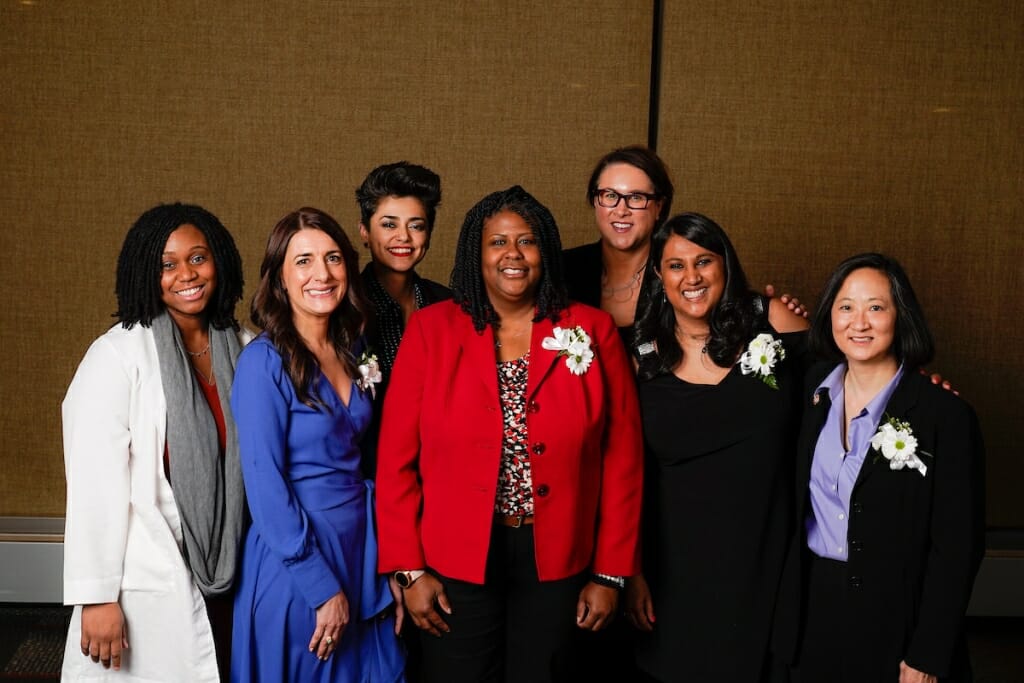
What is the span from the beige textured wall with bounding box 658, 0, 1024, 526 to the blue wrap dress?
2503mm

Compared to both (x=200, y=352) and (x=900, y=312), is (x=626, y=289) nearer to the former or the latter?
(x=900, y=312)

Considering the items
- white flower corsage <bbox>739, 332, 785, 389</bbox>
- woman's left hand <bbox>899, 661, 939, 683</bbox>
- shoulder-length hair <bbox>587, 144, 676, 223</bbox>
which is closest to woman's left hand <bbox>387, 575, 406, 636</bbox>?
white flower corsage <bbox>739, 332, 785, 389</bbox>

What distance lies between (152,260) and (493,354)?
3.01 feet

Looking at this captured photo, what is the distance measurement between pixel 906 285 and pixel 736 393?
502 mm

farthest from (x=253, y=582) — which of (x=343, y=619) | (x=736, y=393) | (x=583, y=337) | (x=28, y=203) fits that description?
(x=28, y=203)

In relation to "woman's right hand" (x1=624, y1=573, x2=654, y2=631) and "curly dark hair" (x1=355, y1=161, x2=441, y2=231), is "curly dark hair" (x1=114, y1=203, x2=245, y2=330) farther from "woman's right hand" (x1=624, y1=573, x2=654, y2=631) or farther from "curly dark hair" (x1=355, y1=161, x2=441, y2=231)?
"woman's right hand" (x1=624, y1=573, x2=654, y2=631)

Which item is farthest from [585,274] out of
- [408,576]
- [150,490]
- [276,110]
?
[276,110]

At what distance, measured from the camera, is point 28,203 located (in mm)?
4270

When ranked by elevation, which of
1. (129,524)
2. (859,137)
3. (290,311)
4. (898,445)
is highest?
(859,137)

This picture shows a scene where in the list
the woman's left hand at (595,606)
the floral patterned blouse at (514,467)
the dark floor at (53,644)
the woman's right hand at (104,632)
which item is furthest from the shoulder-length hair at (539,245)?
the dark floor at (53,644)

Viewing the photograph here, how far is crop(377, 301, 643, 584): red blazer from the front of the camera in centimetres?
227

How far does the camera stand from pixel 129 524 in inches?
89.7

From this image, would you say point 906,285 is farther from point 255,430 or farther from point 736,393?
point 255,430

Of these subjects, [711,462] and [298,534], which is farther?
[711,462]
